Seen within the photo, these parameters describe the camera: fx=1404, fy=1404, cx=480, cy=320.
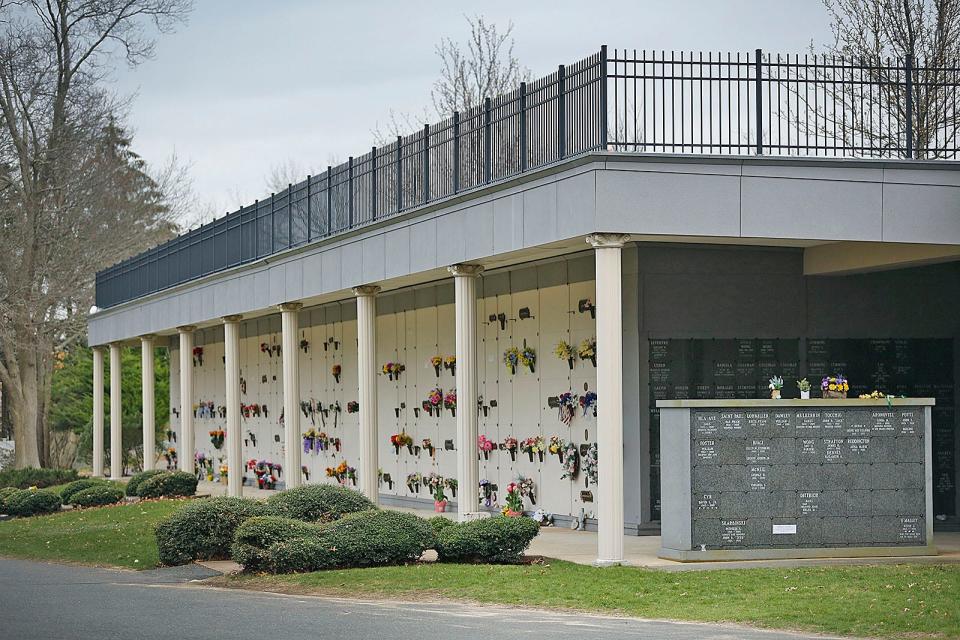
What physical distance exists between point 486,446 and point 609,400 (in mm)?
7757

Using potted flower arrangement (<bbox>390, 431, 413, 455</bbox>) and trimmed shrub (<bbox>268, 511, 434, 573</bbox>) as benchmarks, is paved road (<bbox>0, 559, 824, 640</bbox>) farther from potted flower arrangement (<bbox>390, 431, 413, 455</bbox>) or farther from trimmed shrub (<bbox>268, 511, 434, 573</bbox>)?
potted flower arrangement (<bbox>390, 431, 413, 455</bbox>)

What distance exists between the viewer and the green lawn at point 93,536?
65.1 ft

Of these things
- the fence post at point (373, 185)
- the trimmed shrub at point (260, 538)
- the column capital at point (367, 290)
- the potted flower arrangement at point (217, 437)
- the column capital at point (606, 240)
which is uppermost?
the fence post at point (373, 185)

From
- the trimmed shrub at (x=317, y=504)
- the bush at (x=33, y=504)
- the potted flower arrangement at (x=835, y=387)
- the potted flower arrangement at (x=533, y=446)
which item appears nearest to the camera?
the potted flower arrangement at (x=835, y=387)

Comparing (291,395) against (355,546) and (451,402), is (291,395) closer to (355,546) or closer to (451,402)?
(451,402)

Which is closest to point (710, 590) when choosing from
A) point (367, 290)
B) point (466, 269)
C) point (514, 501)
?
point (466, 269)

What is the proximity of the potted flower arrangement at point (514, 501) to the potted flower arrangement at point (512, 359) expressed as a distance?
1838 mm

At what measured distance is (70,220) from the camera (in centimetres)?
4566

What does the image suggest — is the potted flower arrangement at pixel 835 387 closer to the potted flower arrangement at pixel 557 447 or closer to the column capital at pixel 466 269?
the potted flower arrangement at pixel 557 447

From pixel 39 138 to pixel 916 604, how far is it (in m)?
37.7

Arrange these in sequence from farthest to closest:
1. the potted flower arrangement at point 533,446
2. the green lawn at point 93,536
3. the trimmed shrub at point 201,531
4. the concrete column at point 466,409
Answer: the potted flower arrangement at point 533,446 → the green lawn at point 93,536 → the concrete column at point 466,409 → the trimmed shrub at point 201,531

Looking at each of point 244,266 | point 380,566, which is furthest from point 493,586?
point 244,266

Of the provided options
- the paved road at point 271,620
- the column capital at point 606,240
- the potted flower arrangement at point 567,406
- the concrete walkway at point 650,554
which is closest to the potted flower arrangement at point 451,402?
the potted flower arrangement at point 567,406

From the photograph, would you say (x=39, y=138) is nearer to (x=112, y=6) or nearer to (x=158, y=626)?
(x=112, y=6)
